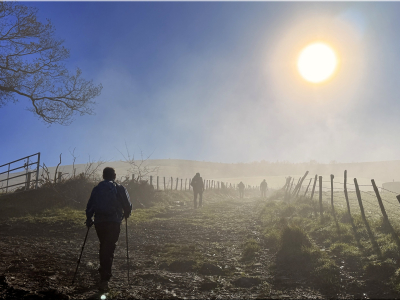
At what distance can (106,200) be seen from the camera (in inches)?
190

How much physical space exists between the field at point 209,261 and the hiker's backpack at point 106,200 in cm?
123

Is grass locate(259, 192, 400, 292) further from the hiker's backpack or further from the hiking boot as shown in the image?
the hiker's backpack

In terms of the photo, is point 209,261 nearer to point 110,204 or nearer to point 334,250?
point 110,204

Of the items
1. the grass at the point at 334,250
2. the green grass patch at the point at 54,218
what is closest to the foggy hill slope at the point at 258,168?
the green grass patch at the point at 54,218

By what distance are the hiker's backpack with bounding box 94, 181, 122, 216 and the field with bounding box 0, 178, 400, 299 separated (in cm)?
123

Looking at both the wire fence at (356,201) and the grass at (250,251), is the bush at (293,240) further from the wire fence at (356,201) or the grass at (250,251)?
the wire fence at (356,201)

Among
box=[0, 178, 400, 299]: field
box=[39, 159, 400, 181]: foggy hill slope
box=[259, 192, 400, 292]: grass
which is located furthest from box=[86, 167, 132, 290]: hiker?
box=[39, 159, 400, 181]: foggy hill slope

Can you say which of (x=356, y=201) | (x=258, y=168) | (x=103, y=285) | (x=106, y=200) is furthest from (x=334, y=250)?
(x=258, y=168)

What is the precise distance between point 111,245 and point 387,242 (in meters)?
6.32

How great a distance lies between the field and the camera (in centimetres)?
419

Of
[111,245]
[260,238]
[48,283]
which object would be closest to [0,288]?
[48,283]

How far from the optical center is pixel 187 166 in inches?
4636

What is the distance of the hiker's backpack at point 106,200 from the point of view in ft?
15.6

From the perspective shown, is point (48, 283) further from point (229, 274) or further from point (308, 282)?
point (308, 282)
